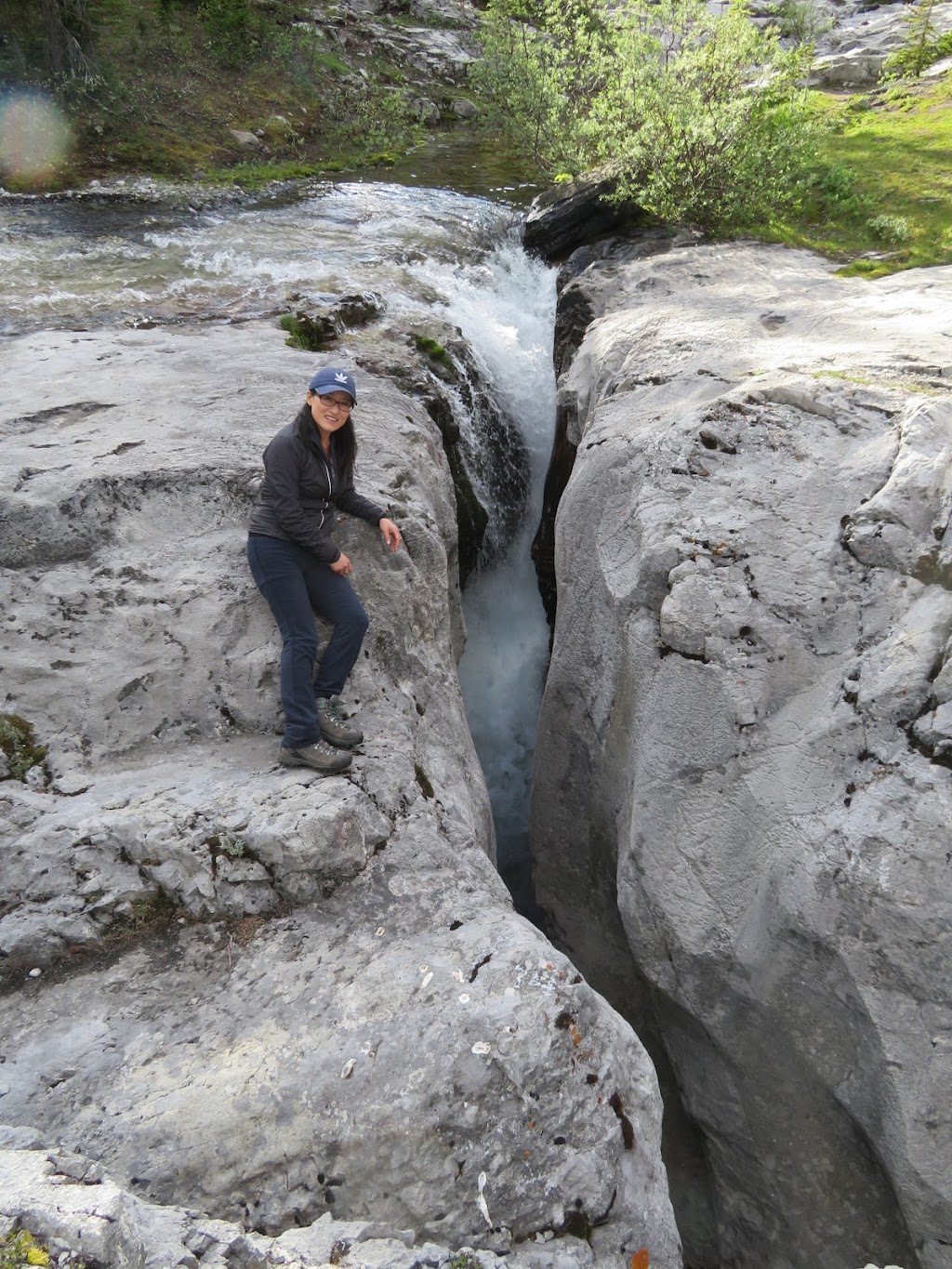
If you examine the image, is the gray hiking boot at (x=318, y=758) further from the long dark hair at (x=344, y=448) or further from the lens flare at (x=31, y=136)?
the lens flare at (x=31, y=136)

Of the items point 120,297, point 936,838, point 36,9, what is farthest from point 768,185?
point 36,9

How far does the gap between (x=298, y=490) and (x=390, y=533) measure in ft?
2.79

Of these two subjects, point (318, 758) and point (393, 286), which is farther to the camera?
point (393, 286)

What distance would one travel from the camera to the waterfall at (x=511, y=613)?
9.21 m

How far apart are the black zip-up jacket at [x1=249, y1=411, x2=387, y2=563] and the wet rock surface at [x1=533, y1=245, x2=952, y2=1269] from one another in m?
2.32

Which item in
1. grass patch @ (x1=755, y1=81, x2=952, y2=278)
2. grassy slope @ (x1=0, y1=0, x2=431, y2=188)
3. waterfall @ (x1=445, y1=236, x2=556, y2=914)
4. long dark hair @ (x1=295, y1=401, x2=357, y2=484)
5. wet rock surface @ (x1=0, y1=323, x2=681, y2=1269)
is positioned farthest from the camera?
grassy slope @ (x1=0, y1=0, x2=431, y2=188)

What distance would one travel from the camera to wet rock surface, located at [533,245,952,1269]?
441 centimetres

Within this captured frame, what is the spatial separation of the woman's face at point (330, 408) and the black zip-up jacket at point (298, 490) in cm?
11

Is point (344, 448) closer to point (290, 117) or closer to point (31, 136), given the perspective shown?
point (31, 136)

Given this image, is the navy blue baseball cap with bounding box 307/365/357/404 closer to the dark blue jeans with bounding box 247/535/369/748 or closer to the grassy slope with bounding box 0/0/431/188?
the dark blue jeans with bounding box 247/535/369/748

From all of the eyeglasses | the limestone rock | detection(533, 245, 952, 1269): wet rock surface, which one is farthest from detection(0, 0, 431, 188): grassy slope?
detection(533, 245, 952, 1269): wet rock surface

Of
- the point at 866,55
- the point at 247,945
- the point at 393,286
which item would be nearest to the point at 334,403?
the point at 247,945

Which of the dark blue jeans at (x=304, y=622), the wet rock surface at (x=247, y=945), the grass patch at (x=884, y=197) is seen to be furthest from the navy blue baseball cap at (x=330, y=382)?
the grass patch at (x=884, y=197)

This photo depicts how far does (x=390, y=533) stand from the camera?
5703 mm
